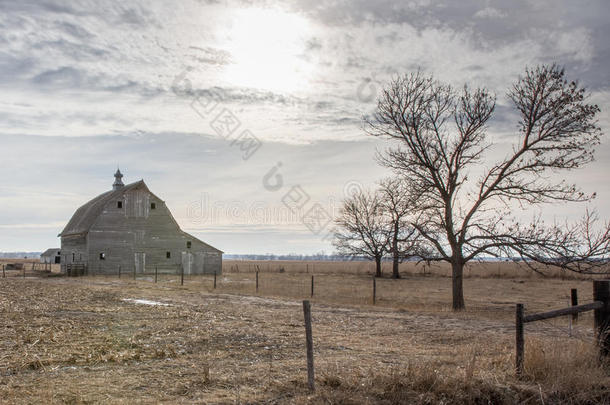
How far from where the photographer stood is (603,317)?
923 centimetres

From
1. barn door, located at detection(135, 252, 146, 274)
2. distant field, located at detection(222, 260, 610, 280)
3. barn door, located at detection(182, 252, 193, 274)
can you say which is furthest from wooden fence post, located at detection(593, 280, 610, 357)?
barn door, located at detection(182, 252, 193, 274)

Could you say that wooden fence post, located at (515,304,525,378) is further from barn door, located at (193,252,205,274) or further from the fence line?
barn door, located at (193,252,205,274)

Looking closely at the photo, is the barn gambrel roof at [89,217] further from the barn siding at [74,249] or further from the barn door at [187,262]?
the barn door at [187,262]

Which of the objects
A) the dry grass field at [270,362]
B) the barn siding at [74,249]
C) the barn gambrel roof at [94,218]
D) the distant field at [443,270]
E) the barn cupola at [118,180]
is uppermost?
the barn cupola at [118,180]

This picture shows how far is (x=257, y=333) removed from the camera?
41.8 feet

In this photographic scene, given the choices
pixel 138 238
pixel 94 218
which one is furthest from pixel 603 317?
pixel 94 218

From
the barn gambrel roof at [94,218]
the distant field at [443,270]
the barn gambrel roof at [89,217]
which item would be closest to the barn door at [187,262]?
the barn gambrel roof at [94,218]

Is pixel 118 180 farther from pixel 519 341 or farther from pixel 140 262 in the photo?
pixel 519 341

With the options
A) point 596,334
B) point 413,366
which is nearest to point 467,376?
point 413,366

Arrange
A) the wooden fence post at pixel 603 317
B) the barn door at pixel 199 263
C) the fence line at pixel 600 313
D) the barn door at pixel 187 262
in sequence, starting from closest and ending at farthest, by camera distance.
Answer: the fence line at pixel 600 313, the wooden fence post at pixel 603 317, the barn door at pixel 187 262, the barn door at pixel 199 263

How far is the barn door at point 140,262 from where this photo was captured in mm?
46375

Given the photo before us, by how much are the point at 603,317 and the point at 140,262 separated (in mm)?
43021

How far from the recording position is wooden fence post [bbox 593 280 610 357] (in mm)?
9070

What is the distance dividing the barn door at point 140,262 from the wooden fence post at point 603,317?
1683 inches
